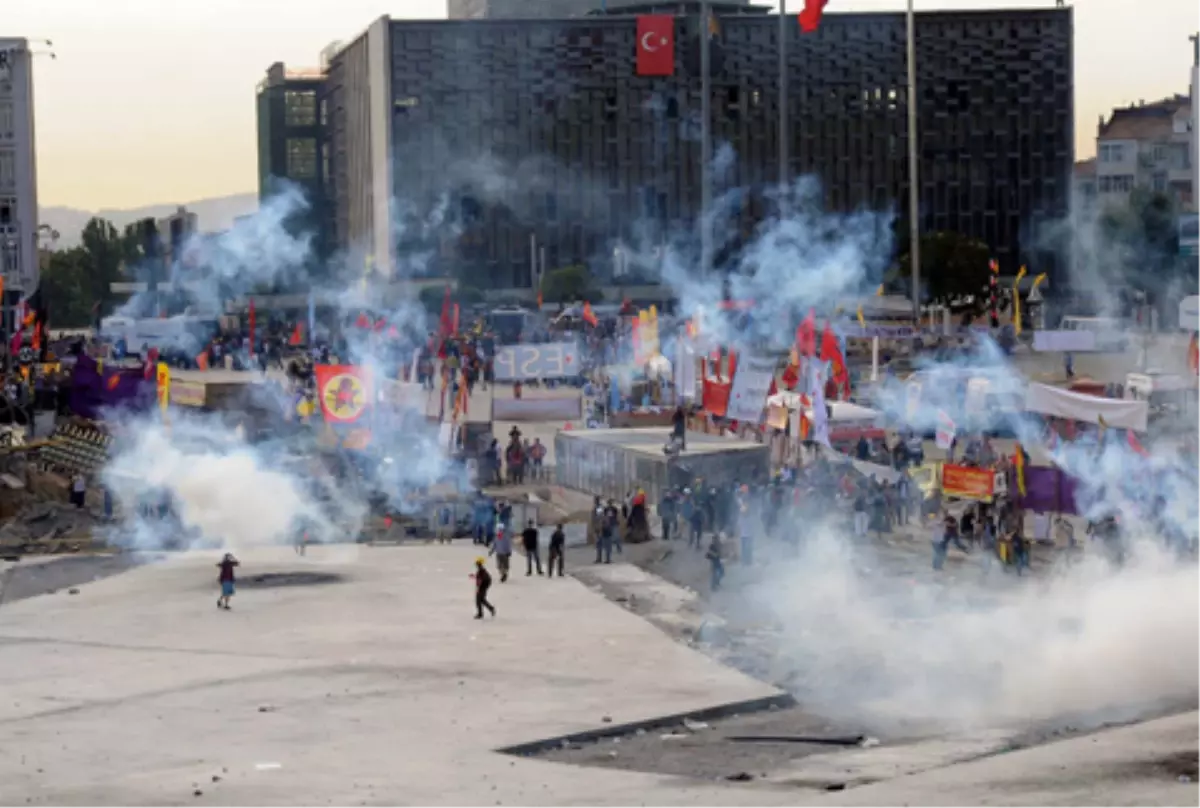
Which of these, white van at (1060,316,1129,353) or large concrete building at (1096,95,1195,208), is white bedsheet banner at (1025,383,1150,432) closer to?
white van at (1060,316,1129,353)

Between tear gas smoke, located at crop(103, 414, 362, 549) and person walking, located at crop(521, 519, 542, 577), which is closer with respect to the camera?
person walking, located at crop(521, 519, 542, 577)

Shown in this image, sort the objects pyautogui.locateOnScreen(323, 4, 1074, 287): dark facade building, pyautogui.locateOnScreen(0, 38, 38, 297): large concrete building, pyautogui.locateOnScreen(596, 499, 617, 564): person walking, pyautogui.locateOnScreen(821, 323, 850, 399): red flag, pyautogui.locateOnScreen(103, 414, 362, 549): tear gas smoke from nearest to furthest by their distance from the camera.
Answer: pyautogui.locateOnScreen(596, 499, 617, 564): person walking
pyautogui.locateOnScreen(103, 414, 362, 549): tear gas smoke
pyautogui.locateOnScreen(821, 323, 850, 399): red flag
pyautogui.locateOnScreen(0, 38, 38, 297): large concrete building
pyautogui.locateOnScreen(323, 4, 1074, 287): dark facade building

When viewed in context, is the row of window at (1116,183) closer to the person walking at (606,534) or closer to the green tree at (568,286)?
the green tree at (568,286)

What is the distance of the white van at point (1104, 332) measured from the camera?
70.7 meters

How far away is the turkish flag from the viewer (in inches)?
4685

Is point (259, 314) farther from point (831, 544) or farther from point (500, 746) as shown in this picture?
point (500, 746)

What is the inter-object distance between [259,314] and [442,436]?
66265mm

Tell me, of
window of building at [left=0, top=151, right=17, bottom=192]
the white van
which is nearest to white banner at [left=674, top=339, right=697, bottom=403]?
the white van

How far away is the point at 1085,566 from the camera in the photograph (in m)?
30.5

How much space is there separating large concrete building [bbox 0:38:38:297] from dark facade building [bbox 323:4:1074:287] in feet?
93.5

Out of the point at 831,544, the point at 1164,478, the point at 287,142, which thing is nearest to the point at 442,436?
the point at 831,544

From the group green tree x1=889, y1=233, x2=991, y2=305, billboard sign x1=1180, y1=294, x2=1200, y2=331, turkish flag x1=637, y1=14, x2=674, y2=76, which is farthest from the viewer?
turkish flag x1=637, y1=14, x2=674, y2=76

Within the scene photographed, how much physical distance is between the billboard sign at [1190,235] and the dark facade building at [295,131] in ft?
287

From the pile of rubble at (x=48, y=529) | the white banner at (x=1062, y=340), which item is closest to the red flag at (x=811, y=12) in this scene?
the white banner at (x=1062, y=340)
